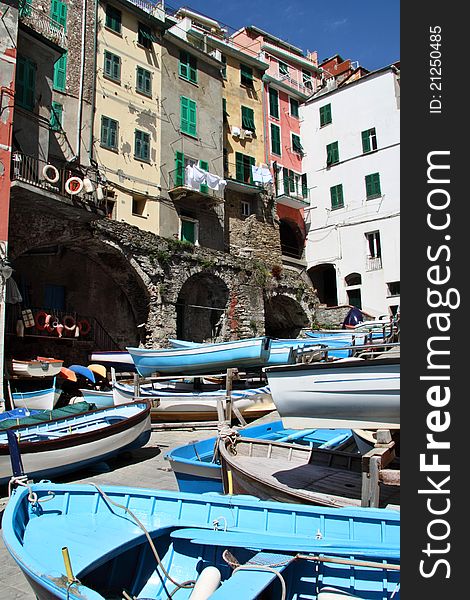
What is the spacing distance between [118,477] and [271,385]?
4.20 metres

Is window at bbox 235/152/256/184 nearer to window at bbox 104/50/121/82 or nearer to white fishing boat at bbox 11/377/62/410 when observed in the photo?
window at bbox 104/50/121/82

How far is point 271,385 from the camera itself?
5.95 metres

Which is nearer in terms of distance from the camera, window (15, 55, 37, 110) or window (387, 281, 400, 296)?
window (15, 55, 37, 110)

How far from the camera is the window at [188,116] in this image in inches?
991

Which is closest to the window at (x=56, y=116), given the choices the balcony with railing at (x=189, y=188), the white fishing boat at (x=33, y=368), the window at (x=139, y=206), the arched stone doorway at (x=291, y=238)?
the window at (x=139, y=206)

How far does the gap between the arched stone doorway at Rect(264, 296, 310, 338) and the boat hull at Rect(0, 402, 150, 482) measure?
56.9 ft

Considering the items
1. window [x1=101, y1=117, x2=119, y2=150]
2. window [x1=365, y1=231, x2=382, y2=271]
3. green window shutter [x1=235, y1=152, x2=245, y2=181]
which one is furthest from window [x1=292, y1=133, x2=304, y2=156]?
window [x1=101, y1=117, x2=119, y2=150]

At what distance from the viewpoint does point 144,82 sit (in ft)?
77.8

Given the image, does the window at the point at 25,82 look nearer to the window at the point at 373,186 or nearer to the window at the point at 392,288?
the window at the point at 373,186

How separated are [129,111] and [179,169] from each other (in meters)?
3.57

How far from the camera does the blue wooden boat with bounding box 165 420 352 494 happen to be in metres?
6.98

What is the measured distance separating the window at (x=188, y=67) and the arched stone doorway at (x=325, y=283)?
1378 cm

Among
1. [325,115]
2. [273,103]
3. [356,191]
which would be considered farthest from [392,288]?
[273,103]

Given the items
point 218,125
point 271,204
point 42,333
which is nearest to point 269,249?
point 271,204
